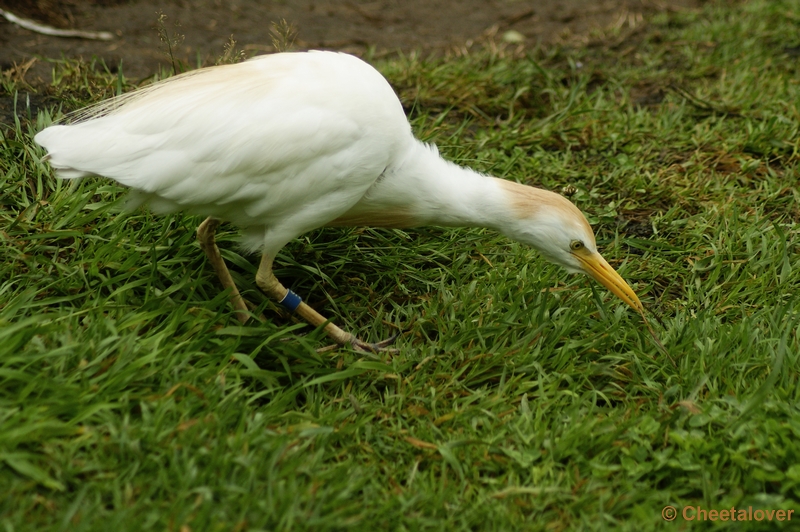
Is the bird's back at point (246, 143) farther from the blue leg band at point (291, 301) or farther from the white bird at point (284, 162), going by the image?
the blue leg band at point (291, 301)

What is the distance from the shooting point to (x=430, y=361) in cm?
334

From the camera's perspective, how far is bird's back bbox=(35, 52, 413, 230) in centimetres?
306

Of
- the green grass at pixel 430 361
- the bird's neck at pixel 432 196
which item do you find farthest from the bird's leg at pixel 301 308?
the bird's neck at pixel 432 196

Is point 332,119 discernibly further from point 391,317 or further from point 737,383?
point 737,383

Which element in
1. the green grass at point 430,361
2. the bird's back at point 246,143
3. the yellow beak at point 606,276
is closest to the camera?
the green grass at point 430,361

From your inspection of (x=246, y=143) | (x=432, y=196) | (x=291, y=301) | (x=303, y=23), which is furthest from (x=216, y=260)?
(x=303, y=23)

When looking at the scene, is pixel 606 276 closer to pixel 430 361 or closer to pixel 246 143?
pixel 430 361

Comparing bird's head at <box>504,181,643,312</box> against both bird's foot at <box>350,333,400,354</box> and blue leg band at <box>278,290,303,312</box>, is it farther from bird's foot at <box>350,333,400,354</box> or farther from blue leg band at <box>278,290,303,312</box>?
blue leg band at <box>278,290,303,312</box>

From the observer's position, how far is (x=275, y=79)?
3221mm

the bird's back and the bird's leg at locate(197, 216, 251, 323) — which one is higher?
the bird's back

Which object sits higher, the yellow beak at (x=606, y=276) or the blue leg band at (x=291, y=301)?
the blue leg band at (x=291, y=301)

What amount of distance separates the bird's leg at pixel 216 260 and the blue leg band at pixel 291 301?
174 millimetres

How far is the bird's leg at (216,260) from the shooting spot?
11.4 ft

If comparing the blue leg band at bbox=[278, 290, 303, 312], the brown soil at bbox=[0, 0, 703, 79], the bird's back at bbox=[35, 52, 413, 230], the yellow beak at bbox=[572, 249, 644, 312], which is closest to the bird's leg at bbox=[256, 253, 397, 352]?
the blue leg band at bbox=[278, 290, 303, 312]
